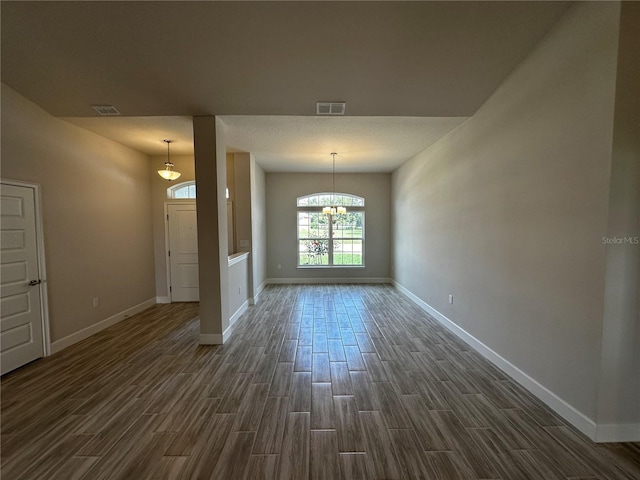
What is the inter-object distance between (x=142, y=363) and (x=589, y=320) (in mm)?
4157

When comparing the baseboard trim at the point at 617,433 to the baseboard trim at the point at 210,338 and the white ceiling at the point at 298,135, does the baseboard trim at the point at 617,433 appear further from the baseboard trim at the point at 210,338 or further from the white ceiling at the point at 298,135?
the baseboard trim at the point at 210,338

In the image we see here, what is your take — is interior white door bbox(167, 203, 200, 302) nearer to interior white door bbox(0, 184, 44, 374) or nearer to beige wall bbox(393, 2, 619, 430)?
interior white door bbox(0, 184, 44, 374)

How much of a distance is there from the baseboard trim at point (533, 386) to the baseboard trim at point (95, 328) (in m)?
5.18

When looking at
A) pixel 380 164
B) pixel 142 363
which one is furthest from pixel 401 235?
pixel 142 363

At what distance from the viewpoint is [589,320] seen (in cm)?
186

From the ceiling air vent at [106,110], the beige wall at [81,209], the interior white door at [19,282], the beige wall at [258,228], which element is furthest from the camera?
the beige wall at [258,228]

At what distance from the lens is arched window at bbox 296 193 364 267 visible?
23.7 feet

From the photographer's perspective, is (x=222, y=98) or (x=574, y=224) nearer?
(x=574, y=224)

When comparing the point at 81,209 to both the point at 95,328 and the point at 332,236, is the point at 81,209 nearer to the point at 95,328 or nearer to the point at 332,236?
the point at 95,328

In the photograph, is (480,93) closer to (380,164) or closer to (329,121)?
(329,121)

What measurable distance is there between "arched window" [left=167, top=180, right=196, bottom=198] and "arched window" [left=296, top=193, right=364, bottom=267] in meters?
2.82

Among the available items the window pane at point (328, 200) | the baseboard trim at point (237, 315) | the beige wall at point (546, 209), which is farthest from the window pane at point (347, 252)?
the beige wall at point (546, 209)

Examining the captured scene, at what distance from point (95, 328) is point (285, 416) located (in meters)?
3.51

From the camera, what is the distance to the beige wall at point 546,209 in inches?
71.4
